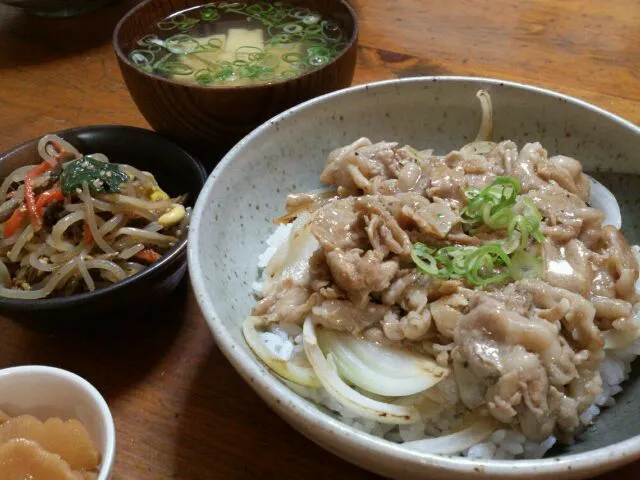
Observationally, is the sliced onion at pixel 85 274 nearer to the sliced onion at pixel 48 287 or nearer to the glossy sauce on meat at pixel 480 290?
the sliced onion at pixel 48 287

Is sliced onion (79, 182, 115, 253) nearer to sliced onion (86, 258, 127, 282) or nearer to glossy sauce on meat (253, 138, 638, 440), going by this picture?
sliced onion (86, 258, 127, 282)

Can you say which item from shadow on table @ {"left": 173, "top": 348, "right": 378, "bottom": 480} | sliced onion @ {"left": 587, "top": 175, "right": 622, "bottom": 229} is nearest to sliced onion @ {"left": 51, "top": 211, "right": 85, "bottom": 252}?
shadow on table @ {"left": 173, "top": 348, "right": 378, "bottom": 480}

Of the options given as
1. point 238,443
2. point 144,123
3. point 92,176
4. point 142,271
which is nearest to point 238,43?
point 144,123

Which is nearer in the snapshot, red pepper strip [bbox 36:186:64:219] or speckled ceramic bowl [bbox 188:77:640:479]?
speckled ceramic bowl [bbox 188:77:640:479]

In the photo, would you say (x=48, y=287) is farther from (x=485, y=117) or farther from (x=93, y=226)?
(x=485, y=117)

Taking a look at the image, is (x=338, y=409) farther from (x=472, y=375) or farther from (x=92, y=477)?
(x=92, y=477)
